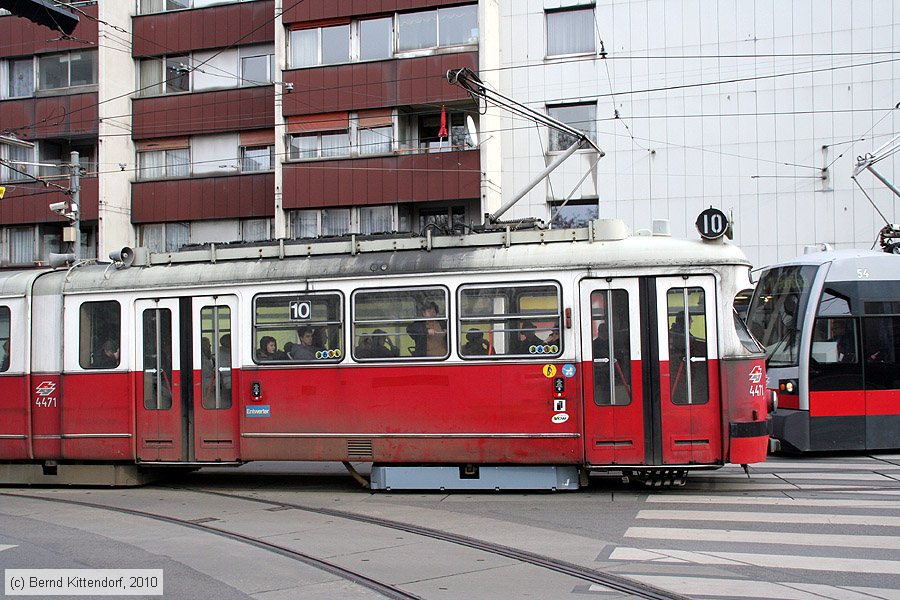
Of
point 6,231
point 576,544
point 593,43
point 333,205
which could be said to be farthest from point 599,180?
point 6,231

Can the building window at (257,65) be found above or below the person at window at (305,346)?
above

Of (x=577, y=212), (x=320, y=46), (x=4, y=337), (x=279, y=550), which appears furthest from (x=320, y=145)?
(x=279, y=550)

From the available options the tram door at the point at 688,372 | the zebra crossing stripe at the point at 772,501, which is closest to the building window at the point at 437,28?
the tram door at the point at 688,372

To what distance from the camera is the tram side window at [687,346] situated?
10414 mm

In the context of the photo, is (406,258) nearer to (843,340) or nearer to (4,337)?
(4,337)

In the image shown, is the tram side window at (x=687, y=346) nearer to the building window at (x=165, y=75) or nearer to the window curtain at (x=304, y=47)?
the window curtain at (x=304, y=47)

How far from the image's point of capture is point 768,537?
27.6ft

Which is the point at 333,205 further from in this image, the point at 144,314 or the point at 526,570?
the point at 526,570

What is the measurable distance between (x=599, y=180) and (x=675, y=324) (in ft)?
49.0

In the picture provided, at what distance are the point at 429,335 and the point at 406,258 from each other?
105cm

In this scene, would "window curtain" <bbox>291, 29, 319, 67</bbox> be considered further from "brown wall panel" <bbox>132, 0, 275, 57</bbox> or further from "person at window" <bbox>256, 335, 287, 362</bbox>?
"person at window" <bbox>256, 335, 287, 362</bbox>

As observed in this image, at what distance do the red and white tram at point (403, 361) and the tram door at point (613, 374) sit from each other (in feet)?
0.08

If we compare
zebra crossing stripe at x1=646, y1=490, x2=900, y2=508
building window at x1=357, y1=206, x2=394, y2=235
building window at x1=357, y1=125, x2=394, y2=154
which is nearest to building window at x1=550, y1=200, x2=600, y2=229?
building window at x1=357, y1=206, x2=394, y2=235

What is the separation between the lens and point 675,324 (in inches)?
414
